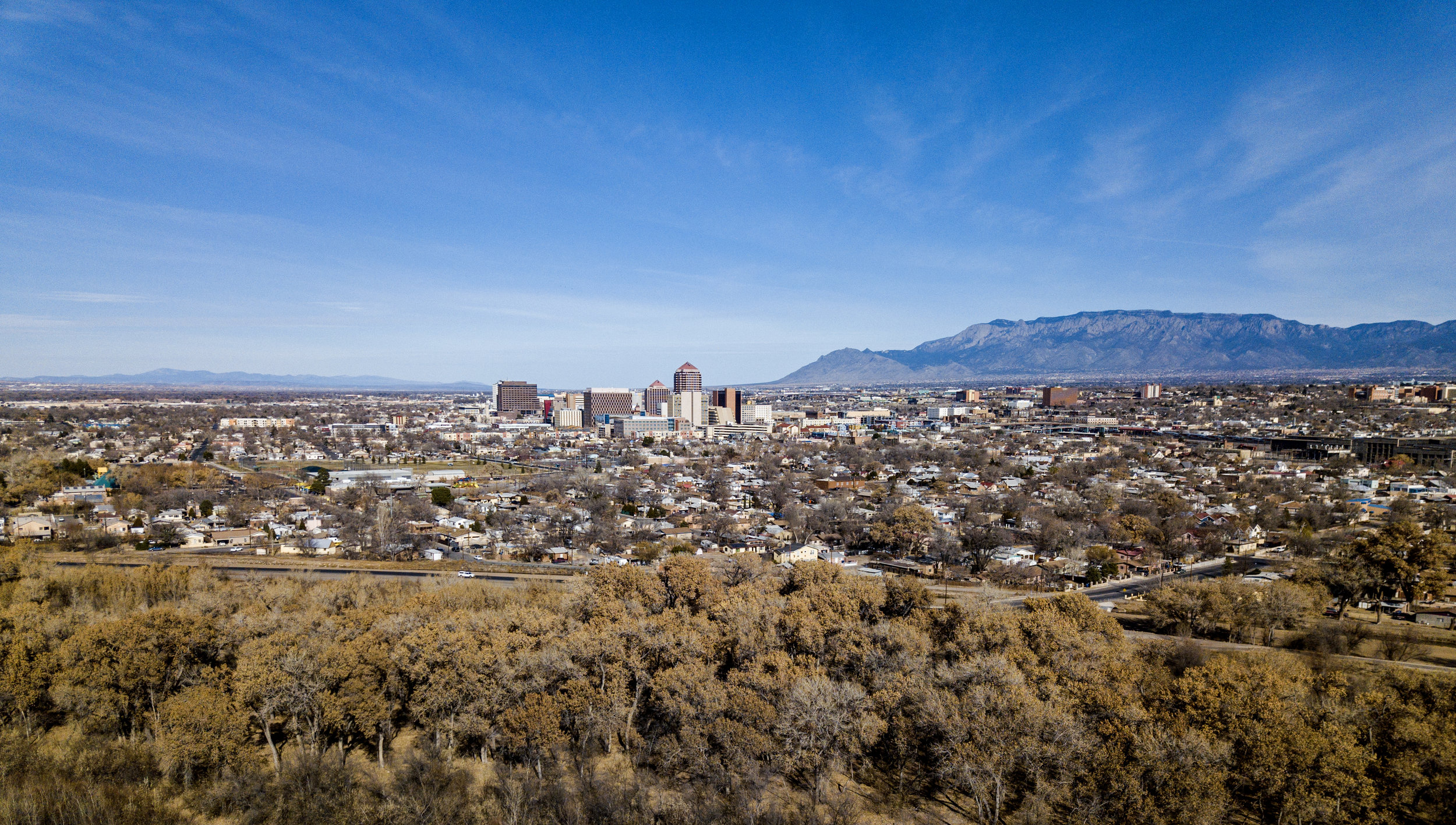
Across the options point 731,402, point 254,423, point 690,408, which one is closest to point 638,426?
point 690,408

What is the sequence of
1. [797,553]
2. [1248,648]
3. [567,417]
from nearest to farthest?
[1248,648] → [797,553] → [567,417]

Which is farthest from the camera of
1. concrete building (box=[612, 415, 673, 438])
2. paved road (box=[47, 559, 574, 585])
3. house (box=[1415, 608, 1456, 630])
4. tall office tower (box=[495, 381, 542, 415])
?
tall office tower (box=[495, 381, 542, 415])

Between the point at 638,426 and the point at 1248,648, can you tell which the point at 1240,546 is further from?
the point at 638,426

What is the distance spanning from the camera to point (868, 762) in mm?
11531

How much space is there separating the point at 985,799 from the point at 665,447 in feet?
210

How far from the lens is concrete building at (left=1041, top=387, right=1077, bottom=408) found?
106 meters

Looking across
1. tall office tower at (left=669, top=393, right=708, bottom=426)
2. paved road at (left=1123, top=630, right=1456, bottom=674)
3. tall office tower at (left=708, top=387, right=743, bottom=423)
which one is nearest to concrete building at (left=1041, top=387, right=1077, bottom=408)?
tall office tower at (left=708, top=387, right=743, bottom=423)

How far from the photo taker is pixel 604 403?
111m

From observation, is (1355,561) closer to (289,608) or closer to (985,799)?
(985,799)

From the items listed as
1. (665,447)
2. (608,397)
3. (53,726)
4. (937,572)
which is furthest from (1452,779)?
(608,397)

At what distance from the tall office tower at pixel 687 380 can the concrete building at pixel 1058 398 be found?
183ft

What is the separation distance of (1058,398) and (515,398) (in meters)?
97.0

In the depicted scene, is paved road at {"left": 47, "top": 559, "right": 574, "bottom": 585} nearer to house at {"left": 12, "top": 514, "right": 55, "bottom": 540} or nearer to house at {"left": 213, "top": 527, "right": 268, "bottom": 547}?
house at {"left": 213, "top": 527, "right": 268, "bottom": 547}

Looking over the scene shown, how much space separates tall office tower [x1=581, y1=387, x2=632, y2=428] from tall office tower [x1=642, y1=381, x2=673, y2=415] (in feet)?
10.5
